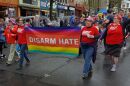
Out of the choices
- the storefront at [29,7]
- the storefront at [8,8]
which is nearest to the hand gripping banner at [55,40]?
the storefront at [8,8]

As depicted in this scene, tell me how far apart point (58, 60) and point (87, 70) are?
2.64 metres

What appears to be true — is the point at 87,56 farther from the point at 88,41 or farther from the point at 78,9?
the point at 78,9

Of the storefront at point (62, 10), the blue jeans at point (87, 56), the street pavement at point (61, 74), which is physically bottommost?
the street pavement at point (61, 74)

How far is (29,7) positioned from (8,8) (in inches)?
198

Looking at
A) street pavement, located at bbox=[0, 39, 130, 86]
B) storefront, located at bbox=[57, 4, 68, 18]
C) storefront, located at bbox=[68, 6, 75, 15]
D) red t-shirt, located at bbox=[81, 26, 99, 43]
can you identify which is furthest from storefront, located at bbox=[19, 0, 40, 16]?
red t-shirt, located at bbox=[81, 26, 99, 43]

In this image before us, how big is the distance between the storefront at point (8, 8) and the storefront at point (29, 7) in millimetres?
1401

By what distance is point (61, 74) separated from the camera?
816 cm

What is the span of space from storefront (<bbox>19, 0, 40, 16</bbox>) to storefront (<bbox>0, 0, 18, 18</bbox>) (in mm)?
1401

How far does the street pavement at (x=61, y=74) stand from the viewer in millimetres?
7267

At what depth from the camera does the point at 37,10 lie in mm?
34500

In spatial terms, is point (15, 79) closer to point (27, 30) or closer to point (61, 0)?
point (27, 30)

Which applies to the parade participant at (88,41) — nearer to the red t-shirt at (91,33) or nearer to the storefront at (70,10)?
the red t-shirt at (91,33)

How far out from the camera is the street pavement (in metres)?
7.27

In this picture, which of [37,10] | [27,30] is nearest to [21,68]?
[27,30]
